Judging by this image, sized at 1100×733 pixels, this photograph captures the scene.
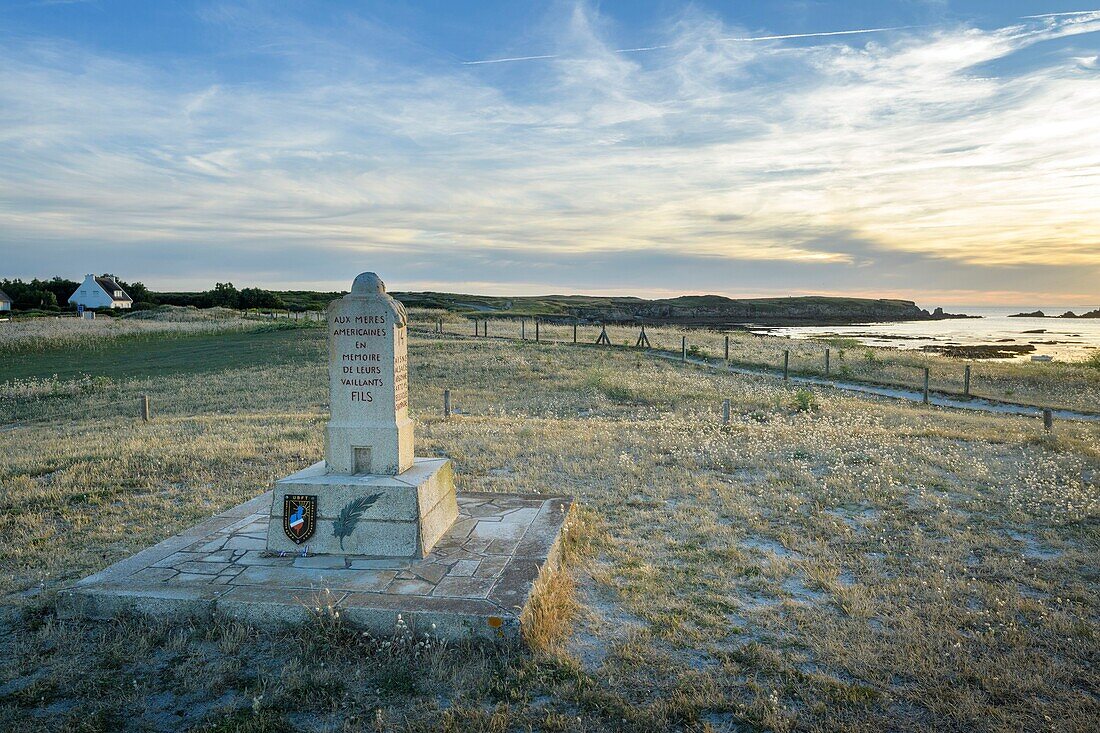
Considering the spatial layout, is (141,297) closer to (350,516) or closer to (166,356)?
(166,356)

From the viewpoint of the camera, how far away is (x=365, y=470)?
274 inches

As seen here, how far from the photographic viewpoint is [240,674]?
4742 mm

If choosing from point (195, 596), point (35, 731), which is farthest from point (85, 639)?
point (35, 731)

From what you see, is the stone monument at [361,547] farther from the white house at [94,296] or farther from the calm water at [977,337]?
the white house at [94,296]

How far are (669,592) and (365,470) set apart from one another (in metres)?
3.23

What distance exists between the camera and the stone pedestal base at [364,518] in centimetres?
644

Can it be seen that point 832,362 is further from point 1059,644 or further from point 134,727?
point 134,727

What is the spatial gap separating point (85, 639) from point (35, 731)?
1255 millimetres

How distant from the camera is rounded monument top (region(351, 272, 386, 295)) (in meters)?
6.84

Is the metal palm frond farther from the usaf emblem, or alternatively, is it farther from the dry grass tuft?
the dry grass tuft

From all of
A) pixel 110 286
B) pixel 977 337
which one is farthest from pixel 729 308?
pixel 110 286

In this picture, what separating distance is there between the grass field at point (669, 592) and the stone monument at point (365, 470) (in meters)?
1.34

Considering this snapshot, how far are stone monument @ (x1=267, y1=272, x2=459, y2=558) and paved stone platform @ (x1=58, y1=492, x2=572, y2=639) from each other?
17cm

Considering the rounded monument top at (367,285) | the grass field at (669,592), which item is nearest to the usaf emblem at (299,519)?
the grass field at (669,592)
